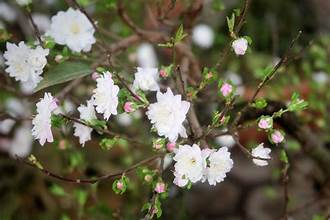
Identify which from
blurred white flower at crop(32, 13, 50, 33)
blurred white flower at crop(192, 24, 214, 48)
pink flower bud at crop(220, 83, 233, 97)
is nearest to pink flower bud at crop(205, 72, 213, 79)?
pink flower bud at crop(220, 83, 233, 97)

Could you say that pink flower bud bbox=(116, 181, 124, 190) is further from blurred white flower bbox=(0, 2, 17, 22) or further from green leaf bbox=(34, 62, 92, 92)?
blurred white flower bbox=(0, 2, 17, 22)

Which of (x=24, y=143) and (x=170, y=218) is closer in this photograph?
(x=170, y=218)

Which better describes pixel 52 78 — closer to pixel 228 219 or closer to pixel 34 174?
pixel 34 174

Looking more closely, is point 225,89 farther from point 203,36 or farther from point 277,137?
point 203,36

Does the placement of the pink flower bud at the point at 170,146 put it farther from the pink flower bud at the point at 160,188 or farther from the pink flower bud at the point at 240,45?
the pink flower bud at the point at 240,45

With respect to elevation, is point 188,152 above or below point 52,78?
below

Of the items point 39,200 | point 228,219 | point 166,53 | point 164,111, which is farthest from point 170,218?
point 166,53

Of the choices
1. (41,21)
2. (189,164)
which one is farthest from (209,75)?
(41,21)
